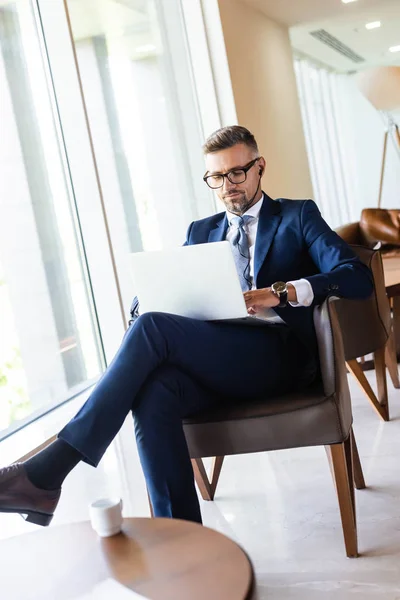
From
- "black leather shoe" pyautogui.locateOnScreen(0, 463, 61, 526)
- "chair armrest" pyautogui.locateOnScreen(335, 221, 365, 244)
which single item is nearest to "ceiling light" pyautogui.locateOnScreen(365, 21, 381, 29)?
"chair armrest" pyautogui.locateOnScreen(335, 221, 365, 244)

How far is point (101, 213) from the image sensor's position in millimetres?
3578

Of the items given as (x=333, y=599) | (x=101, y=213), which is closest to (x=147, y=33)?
(x=101, y=213)

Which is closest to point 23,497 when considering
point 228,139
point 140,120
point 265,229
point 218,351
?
point 218,351

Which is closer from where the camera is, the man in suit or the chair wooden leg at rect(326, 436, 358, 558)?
the man in suit

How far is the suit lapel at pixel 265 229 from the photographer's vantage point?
224cm

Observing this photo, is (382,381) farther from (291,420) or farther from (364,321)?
(291,420)

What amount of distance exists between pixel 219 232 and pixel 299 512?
92 cm

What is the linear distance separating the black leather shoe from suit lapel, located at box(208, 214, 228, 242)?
39.9 inches

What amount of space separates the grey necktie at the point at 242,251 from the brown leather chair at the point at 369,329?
823 millimetres

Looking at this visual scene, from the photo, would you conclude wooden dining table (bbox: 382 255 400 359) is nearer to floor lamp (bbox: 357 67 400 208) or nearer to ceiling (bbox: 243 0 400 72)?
ceiling (bbox: 243 0 400 72)

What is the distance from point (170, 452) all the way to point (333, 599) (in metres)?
0.53

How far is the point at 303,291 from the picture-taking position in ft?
6.74

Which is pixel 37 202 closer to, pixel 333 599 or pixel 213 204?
pixel 213 204

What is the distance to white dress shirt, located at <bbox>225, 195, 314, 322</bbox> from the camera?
2.05m
